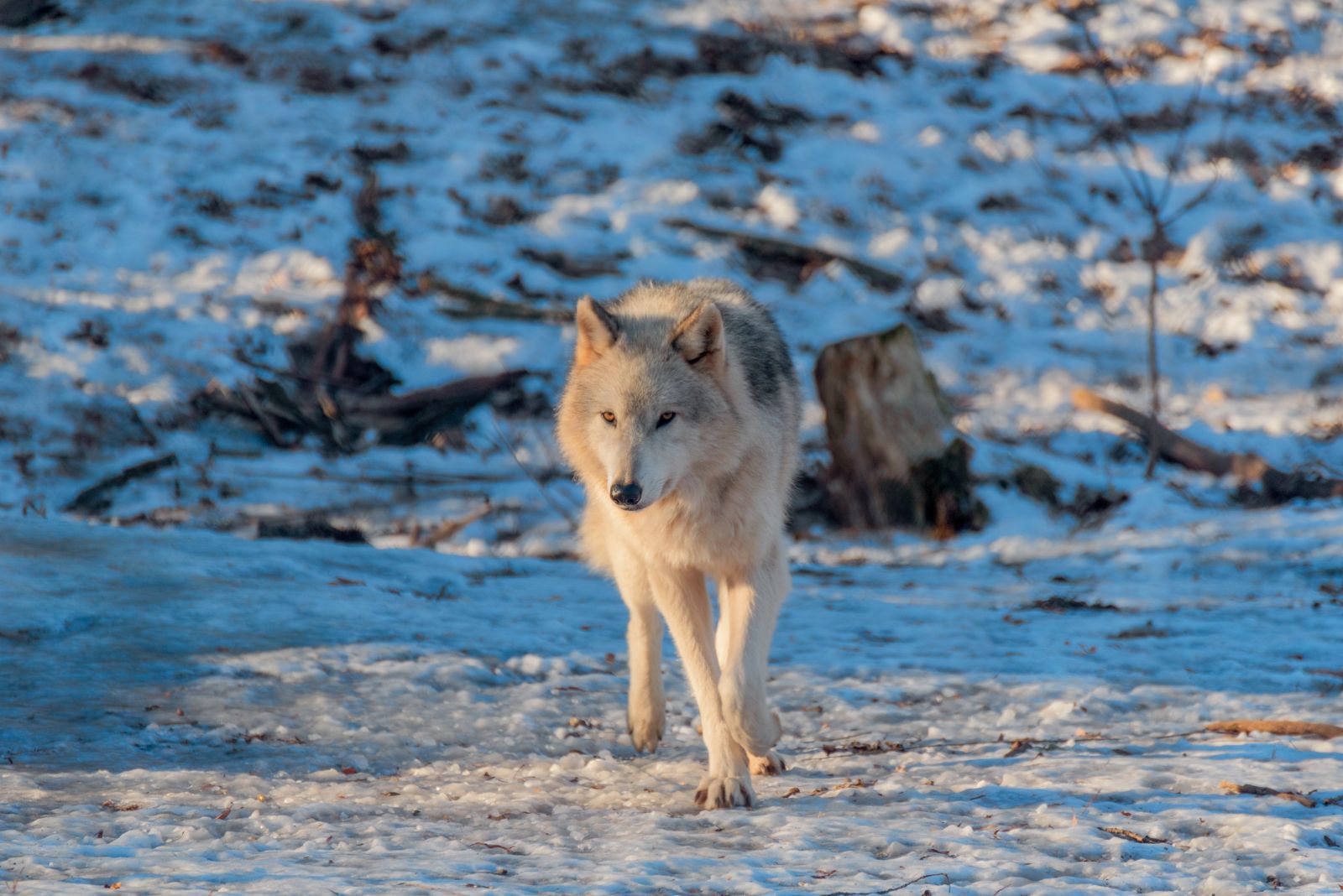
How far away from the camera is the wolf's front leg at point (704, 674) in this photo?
13.4 feet

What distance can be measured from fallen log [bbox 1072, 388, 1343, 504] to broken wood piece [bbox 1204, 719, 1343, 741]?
16.0 ft

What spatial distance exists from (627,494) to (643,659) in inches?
50.6

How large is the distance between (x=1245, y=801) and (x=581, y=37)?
15304mm

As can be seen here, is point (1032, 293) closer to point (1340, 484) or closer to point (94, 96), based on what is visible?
point (1340, 484)

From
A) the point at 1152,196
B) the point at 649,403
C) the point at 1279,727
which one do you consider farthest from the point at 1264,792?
the point at 1152,196

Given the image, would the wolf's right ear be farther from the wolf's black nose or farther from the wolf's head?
the wolf's black nose

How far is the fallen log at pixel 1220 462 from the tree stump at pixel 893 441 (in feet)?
6.76

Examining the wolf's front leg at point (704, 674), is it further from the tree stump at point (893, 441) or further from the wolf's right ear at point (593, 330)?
the tree stump at point (893, 441)

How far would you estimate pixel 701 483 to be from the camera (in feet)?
14.1

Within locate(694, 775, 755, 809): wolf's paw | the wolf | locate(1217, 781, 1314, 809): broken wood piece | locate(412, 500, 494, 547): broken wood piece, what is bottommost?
locate(412, 500, 494, 547): broken wood piece

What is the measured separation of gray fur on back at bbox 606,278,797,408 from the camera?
183 inches

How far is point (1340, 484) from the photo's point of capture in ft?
29.5

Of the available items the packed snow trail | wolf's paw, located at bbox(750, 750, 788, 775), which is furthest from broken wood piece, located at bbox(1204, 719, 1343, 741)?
wolf's paw, located at bbox(750, 750, 788, 775)

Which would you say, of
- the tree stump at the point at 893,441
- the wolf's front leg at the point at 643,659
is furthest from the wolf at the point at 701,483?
the tree stump at the point at 893,441
